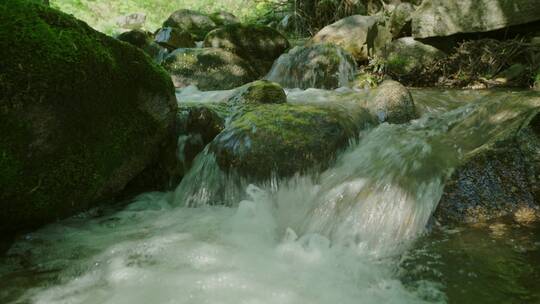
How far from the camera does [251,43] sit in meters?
9.98

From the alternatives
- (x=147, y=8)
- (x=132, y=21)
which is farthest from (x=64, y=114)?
(x=147, y=8)

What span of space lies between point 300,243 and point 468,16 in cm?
617

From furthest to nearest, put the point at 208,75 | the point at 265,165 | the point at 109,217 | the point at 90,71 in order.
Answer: the point at 208,75, the point at 265,165, the point at 109,217, the point at 90,71

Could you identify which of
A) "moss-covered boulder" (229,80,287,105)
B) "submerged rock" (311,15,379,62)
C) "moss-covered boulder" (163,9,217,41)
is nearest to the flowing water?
"moss-covered boulder" (229,80,287,105)

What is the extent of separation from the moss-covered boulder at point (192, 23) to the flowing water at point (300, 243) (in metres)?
9.32

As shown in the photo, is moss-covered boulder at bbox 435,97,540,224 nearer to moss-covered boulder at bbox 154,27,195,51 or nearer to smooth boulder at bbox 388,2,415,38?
smooth boulder at bbox 388,2,415,38

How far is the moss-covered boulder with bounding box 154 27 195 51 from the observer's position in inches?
442

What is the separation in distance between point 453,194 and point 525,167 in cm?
55

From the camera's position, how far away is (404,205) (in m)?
3.27

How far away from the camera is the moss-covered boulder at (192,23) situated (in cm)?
1300

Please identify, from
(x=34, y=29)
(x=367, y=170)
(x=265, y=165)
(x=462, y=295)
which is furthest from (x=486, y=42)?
(x=34, y=29)

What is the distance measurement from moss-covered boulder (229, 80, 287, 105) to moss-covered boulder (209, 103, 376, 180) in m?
1.19

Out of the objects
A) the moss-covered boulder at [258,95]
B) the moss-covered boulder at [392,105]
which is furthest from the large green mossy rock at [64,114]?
the moss-covered boulder at [392,105]

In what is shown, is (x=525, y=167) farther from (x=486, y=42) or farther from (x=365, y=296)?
(x=486, y=42)
